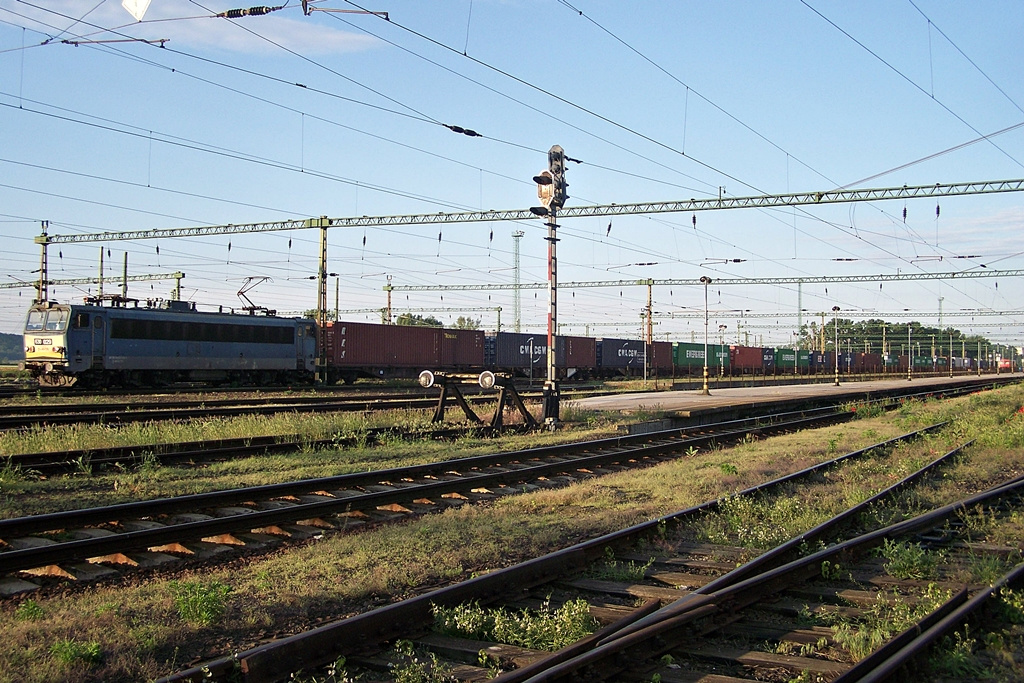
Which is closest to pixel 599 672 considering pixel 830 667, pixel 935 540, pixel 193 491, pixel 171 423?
pixel 830 667

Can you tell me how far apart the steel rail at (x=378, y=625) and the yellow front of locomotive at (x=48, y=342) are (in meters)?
27.4

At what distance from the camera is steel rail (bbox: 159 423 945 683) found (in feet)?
14.3

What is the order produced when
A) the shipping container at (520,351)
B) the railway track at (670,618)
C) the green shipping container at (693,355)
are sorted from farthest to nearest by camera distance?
the green shipping container at (693,355) < the shipping container at (520,351) < the railway track at (670,618)

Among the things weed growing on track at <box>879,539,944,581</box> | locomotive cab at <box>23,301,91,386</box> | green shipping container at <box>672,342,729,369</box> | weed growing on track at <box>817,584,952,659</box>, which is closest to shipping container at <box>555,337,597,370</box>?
green shipping container at <box>672,342,729,369</box>

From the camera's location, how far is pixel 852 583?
655 centimetres

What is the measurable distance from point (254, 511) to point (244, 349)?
90.1ft

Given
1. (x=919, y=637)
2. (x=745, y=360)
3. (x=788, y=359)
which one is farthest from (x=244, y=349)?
(x=788, y=359)

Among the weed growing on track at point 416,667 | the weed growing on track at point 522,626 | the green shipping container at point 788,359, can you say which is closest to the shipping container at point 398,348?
the weed growing on track at point 522,626

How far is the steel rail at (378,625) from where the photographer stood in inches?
172

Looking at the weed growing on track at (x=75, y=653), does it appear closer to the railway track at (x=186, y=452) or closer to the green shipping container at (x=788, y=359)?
the railway track at (x=186, y=452)

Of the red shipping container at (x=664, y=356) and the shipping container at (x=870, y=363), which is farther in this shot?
the shipping container at (x=870, y=363)

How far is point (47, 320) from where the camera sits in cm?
2981

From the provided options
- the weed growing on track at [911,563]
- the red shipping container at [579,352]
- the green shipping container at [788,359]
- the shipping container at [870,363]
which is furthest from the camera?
the shipping container at [870,363]

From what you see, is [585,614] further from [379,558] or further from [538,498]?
[538,498]
